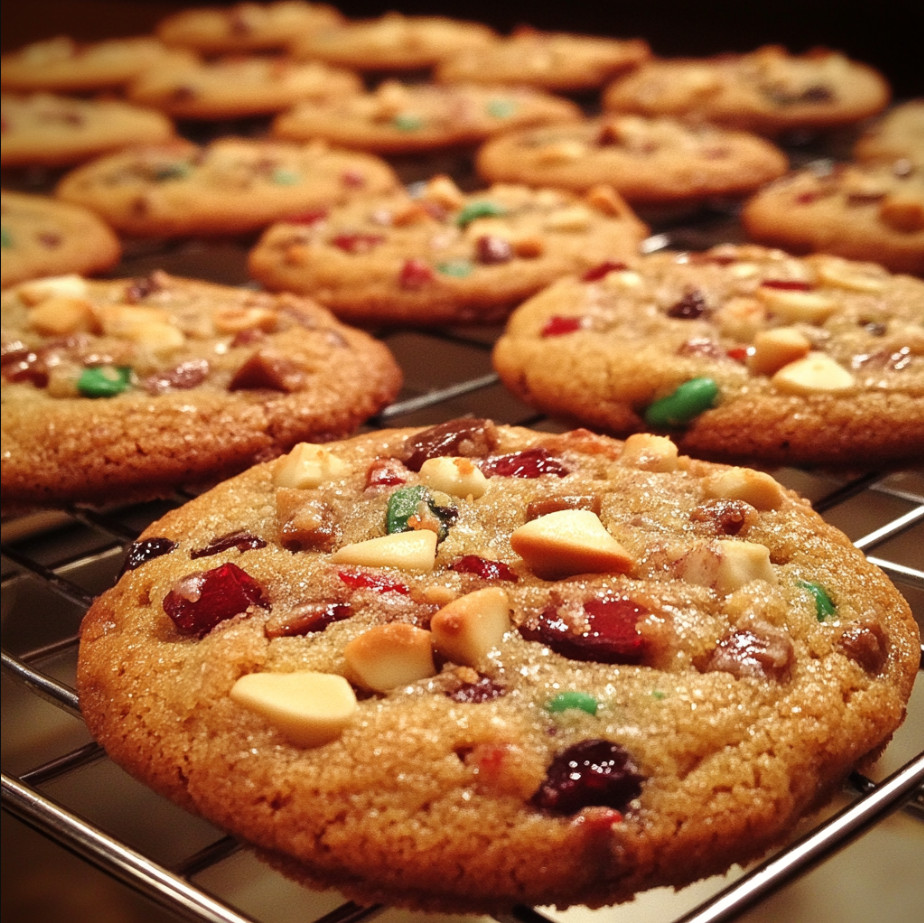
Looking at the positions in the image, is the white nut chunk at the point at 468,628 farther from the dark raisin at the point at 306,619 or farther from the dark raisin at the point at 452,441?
the dark raisin at the point at 452,441

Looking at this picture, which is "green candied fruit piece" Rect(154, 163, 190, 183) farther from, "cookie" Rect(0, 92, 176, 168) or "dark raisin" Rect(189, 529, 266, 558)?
"dark raisin" Rect(189, 529, 266, 558)

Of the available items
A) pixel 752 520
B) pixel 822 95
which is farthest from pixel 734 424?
pixel 822 95

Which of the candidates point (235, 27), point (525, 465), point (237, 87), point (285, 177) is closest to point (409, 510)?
point (525, 465)

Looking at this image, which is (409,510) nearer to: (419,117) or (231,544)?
(231,544)

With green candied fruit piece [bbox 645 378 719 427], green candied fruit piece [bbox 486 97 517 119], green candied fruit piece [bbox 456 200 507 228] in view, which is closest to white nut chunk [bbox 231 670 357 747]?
green candied fruit piece [bbox 645 378 719 427]

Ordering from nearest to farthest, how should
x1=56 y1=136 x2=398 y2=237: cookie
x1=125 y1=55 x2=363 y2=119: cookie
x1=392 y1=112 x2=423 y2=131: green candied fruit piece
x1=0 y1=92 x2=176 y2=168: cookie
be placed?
x1=56 y1=136 x2=398 y2=237: cookie, x1=0 y1=92 x2=176 y2=168: cookie, x1=392 y1=112 x2=423 y2=131: green candied fruit piece, x1=125 y1=55 x2=363 y2=119: cookie
